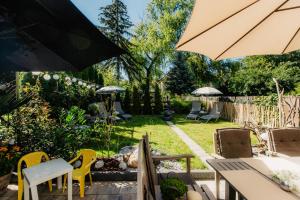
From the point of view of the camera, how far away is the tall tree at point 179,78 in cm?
2861

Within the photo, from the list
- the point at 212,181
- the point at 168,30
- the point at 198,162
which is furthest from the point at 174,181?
the point at 168,30

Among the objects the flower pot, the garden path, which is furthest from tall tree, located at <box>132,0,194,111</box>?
the flower pot

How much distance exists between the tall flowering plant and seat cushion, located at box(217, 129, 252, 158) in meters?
3.64

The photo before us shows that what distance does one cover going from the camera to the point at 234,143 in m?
5.05

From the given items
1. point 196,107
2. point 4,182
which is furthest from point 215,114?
point 4,182

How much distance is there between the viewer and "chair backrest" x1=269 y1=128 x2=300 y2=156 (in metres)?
5.07

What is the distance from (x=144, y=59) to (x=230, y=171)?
26.0 meters

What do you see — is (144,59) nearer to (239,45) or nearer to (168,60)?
(168,60)

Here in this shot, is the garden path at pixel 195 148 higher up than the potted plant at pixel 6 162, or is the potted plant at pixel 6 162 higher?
the potted plant at pixel 6 162

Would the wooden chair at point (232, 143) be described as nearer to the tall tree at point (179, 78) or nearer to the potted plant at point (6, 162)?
the potted plant at point (6, 162)

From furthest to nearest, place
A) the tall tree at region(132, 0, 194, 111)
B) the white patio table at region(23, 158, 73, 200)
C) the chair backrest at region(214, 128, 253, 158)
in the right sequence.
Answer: the tall tree at region(132, 0, 194, 111)
the chair backrest at region(214, 128, 253, 158)
the white patio table at region(23, 158, 73, 200)

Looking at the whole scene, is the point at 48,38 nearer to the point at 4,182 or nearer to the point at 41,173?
the point at 41,173

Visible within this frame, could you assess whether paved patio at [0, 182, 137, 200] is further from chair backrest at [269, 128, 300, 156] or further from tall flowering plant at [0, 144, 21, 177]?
chair backrest at [269, 128, 300, 156]

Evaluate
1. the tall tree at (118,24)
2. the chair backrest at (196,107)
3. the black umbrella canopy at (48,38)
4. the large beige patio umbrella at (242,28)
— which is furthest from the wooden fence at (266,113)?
the tall tree at (118,24)
